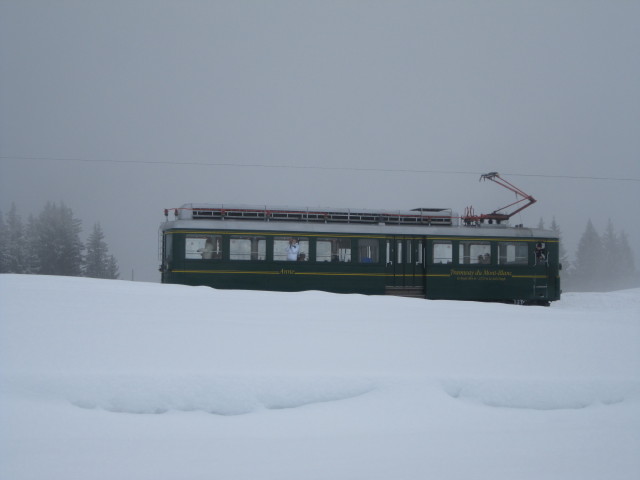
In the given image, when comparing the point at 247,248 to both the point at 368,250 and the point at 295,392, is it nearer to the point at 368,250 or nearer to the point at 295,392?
the point at 368,250

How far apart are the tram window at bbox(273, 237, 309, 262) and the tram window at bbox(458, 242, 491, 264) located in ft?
15.5

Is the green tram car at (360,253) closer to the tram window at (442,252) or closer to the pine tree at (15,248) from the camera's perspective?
the tram window at (442,252)

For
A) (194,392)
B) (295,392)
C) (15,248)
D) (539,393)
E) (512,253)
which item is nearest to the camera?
(194,392)

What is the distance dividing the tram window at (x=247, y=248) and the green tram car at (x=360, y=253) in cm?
3

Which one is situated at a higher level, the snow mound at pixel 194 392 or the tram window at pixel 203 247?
the tram window at pixel 203 247

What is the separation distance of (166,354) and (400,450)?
2.07 metres

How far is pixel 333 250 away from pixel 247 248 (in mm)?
2449

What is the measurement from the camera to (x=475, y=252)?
17.1m

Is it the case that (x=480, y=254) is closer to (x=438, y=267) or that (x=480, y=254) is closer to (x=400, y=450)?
(x=438, y=267)

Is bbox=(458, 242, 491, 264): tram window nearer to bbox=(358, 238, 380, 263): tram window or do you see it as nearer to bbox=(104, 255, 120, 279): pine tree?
bbox=(358, 238, 380, 263): tram window

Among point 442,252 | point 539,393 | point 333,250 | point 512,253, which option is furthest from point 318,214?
point 539,393

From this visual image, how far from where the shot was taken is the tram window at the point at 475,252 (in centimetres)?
1700

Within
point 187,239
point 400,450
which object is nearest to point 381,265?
point 187,239

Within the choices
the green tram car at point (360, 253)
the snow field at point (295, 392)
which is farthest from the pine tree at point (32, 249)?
the snow field at point (295, 392)
